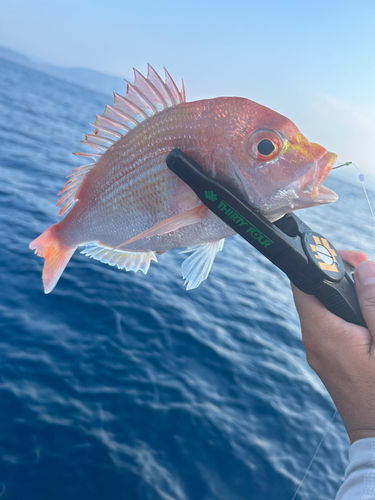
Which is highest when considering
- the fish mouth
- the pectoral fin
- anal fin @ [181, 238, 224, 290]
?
the fish mouth

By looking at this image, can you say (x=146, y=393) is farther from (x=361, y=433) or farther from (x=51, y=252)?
(x=361, y=433)

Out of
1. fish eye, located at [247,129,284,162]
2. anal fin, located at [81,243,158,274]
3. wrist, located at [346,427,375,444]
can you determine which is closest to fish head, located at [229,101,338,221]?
fish eye, located at [247,129,284,162]

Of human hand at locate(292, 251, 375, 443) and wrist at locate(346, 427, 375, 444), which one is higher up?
human hand at locate(292, 251, 375, 443)

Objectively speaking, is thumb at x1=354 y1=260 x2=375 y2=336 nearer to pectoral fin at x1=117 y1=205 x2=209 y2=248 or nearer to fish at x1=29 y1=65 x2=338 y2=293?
fish at x1=29 y1=65 x2=338 y2=293

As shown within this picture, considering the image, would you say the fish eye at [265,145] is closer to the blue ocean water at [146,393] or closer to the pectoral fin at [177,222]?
the pectoral fin at [177,222]

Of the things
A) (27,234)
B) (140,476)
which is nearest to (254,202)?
(140,476)

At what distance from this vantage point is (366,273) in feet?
7.02

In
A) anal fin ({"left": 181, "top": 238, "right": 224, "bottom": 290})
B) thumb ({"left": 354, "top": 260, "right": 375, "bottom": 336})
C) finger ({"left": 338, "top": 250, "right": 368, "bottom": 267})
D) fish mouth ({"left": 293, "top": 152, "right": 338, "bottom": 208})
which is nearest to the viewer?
fish mouth ({"left": 293, "top": 152, "right": 338, "bottom": 208})

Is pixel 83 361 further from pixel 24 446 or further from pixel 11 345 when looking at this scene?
pixel 24 446

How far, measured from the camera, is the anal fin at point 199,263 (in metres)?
2.29

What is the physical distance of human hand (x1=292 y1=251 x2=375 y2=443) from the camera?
1879mm

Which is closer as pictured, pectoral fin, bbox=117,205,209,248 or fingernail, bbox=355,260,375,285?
pectoral fin, bbox=117,205,209,248

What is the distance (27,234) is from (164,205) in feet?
29.6

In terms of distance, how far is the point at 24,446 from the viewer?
4867 millimetres
